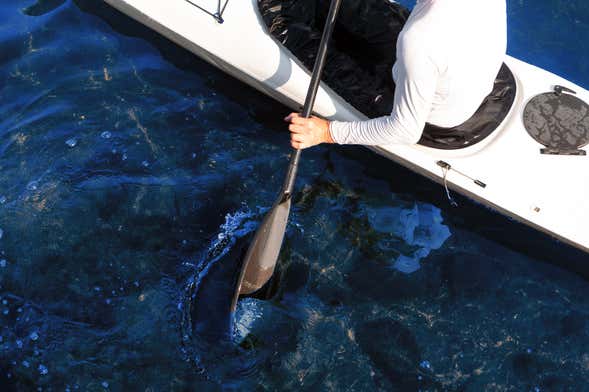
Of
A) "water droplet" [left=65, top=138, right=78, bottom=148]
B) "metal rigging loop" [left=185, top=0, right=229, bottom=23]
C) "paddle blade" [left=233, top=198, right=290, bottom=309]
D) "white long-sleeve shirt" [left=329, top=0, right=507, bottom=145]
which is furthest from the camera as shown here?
"water droplet" [left=65, top=138, right=78, bottom=148]

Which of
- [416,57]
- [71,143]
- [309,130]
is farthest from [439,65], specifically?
[71,143]

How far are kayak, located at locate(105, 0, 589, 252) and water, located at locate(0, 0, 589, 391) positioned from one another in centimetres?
40

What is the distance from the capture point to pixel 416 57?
2.08 meters

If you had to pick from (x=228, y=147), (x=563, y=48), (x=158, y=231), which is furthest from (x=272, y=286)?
(x=563, y=48)

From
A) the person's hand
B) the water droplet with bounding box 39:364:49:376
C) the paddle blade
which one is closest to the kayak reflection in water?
the person's hand

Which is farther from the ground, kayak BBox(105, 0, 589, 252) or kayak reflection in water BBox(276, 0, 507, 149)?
kayak reflection in water BBox(276, 0, 507, 149)

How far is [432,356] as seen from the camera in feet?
10.1

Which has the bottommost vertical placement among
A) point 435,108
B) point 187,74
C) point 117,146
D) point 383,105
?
point 117,146

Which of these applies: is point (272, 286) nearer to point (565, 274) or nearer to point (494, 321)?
point (494, 321)

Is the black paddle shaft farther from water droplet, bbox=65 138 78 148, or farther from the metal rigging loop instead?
water droplet, bbox=65 138 78 148

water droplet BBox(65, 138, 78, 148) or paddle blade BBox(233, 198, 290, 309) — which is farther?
water droplet BBox(65, 138, 78, 148)

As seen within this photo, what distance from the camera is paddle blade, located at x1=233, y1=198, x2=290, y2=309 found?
9.75ft

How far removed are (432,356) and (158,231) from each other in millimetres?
1763

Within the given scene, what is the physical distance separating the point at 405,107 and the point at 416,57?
29cm
